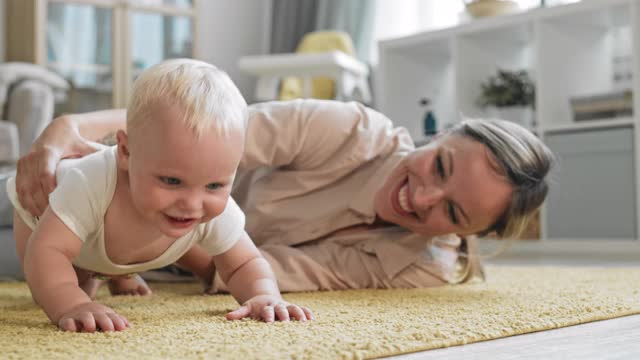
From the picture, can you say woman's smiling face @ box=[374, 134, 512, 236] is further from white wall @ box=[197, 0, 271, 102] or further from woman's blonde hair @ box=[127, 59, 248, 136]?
white wall @ box=[197, 0, 271, 102]

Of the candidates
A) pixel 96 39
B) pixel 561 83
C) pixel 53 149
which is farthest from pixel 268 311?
pixel 96 39

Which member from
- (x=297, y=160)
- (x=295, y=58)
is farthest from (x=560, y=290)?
(x=295, y=58)

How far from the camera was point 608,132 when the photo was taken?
2.47 metres

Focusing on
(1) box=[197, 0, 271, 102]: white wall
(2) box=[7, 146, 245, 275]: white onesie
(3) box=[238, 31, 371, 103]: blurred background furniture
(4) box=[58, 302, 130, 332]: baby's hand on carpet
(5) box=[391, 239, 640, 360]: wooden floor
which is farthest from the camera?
(1) box=[197, 0, 271, 102]: white wall

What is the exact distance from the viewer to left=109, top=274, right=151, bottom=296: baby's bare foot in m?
1.29

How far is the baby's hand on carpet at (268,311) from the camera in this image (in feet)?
3.00

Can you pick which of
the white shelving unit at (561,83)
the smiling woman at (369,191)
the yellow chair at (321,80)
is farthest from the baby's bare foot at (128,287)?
the yellow chair at (321,80)

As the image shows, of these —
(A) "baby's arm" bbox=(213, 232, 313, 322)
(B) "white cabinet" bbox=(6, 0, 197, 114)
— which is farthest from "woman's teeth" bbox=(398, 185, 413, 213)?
(B) "white cabinet" bbox=(6, 0, 197, 114)

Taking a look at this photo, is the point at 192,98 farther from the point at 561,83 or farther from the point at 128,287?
the point at 561,83

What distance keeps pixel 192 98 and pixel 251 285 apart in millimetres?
288

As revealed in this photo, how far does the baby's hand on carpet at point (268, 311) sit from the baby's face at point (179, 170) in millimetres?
129

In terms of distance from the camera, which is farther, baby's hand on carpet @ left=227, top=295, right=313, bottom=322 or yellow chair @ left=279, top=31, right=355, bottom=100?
yellow chair @ left=279, top=31, right=355, bottom=100

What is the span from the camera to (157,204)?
0.84m

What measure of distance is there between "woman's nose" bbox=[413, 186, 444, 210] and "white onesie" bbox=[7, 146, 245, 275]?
332 mm
